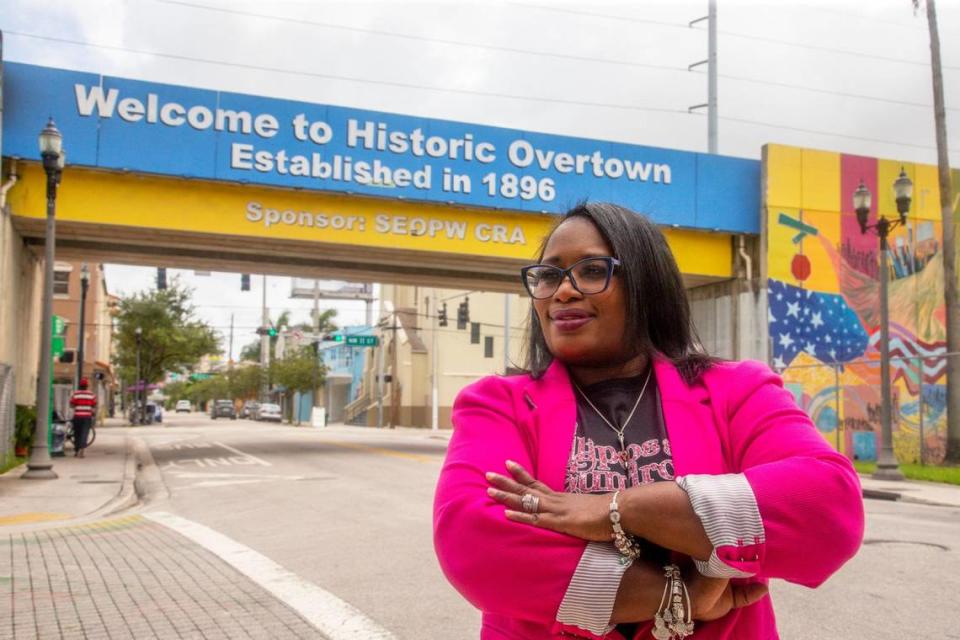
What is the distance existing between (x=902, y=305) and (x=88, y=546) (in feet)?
69.8

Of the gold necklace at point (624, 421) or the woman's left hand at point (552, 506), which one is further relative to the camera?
the gold necklace at point (624, 421)

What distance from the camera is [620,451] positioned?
6.37 feet

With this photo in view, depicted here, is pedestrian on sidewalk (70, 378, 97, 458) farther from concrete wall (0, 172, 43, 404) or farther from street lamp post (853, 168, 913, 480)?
street lamp post (853, 168, 913, 480)

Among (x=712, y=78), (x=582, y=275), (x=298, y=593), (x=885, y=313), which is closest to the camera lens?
(x=582, y=275)

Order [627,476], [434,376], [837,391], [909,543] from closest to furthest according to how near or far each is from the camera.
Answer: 1. [627,476]
2. [909,543]
3. [837,391]
4. [434,376]

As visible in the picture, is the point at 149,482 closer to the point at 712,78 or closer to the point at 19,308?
the point at 19,308

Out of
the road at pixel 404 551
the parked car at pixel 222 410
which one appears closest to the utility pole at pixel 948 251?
the road at pixel 404 551

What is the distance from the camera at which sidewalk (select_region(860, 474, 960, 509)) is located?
43.8 feet

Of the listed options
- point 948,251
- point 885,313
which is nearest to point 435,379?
point 948,251

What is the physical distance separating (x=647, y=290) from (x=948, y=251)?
2045cm

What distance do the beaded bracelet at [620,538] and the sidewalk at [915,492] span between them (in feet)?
42.5

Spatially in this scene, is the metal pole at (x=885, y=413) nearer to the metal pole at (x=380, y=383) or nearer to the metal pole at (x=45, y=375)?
the metal pole at (x=45, y=375)

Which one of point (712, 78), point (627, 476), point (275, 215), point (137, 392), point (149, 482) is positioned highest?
point (712, 78)

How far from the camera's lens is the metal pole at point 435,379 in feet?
148
